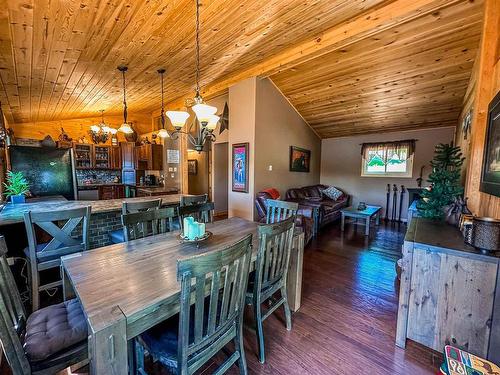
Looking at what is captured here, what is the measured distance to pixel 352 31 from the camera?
3.07 metres

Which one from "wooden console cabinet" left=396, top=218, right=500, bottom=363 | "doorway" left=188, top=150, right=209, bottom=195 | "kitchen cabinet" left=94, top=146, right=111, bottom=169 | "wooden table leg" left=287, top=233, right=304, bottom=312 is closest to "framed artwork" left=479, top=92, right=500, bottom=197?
"wooden console cabinet" left=396, top=218, right=500, bottom=363

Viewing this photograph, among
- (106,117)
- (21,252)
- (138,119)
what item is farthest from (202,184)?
(21,252)

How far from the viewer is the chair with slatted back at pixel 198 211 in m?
2.17

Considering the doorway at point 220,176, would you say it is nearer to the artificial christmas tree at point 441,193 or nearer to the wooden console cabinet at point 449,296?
the artificial christmas tree at point 441,193

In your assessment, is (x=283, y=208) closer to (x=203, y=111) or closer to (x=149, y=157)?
(x=203, y=111)

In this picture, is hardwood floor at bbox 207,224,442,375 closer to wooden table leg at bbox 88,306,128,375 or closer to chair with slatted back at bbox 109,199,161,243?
wooden table leg at bbox 88,306,128,375

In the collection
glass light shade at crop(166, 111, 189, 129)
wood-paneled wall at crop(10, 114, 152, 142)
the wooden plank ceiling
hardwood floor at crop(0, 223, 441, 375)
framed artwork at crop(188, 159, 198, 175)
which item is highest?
the wooden plank ceiling

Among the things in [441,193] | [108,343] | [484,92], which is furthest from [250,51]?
[108,343]

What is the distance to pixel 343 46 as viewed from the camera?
10.9 ft

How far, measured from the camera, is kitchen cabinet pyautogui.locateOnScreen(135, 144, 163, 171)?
254 inches

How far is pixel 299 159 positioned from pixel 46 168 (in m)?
5.25

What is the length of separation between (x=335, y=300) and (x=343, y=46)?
137 inches

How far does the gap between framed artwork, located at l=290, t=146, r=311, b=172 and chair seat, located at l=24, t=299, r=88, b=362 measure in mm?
5090

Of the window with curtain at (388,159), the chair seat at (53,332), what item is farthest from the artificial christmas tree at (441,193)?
the window with curtain at (388,159)
